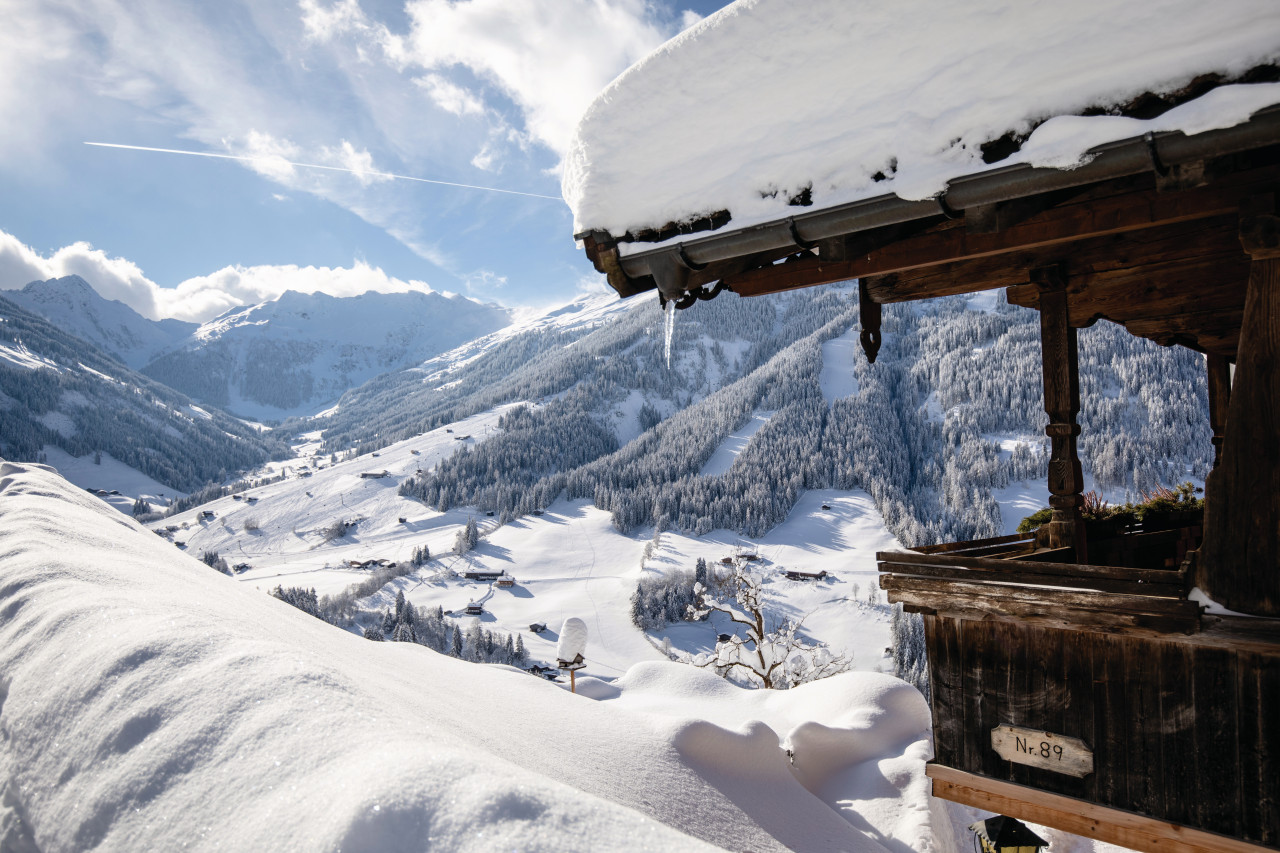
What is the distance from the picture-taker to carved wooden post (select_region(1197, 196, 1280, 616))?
111 inches

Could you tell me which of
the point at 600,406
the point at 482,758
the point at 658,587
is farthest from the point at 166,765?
the point at 600,406

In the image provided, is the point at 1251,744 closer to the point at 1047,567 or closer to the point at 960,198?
the point at 1047,567

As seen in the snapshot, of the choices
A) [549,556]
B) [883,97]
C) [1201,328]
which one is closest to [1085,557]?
[883,97]

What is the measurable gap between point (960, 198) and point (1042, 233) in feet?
2.85

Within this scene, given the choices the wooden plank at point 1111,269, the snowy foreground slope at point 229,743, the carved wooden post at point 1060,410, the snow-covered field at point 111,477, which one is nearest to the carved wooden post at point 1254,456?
the carved wooden post at point 1060,410

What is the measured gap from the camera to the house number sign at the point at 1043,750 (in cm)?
360

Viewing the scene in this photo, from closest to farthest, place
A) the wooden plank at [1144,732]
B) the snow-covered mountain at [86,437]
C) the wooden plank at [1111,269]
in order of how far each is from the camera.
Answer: the wooden plank at [1144,732], the wooden plank at [1111,269], the snow-covered mountain at [86,437]

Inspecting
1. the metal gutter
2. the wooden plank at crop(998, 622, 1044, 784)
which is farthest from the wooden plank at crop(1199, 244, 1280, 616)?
the wooden plank at crop(998, 622, 1044, 784)

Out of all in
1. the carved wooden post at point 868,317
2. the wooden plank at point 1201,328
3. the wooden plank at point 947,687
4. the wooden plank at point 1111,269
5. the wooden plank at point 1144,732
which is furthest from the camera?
the wooden plank at point 1201,328

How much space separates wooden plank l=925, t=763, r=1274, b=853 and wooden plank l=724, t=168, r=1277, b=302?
3.11m

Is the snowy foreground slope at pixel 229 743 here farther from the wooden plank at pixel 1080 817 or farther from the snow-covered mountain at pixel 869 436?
the snow-covered mountain at pixel 869 436

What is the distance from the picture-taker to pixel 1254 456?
2877mm

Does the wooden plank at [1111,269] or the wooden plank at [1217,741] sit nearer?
the wooden plank at [1217,741]

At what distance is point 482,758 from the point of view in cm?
239
